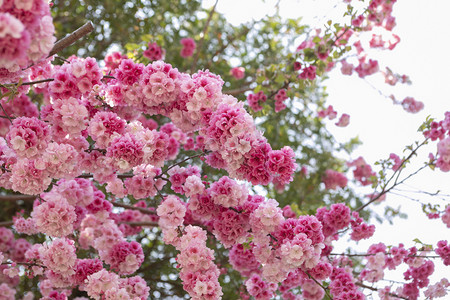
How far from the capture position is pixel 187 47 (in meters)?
5.02

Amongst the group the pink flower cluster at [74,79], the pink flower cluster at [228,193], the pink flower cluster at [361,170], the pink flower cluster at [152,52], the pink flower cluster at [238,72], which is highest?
the pink flower cluster at [238,72]

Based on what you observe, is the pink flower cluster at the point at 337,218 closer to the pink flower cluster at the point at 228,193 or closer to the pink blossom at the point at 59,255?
the pink flower cluster at the point at 228,193

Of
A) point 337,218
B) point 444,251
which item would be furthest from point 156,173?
point 444,251

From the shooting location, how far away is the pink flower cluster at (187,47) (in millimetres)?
4988

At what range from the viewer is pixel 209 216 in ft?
8.17

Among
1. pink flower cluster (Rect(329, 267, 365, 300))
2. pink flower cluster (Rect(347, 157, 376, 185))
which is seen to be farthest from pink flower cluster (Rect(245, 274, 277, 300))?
pink flower cluster (Rect(347, 157, 376, 185))

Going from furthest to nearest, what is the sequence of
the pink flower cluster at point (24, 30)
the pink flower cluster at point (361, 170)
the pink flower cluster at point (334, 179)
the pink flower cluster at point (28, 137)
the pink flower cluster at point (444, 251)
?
the pink flower cluster at point (361, 170)
the pink flower cluster at point (334, 179)
the pink flower cluster at point (444, 251)
the pink flower cluster at point (28, 137)
the pink flower cluster at point (24, 30)

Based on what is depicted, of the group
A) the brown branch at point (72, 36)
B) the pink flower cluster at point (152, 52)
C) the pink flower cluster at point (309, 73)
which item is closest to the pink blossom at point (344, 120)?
the pink flower cluster at point (309, 73)

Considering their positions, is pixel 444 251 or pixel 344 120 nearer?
pixel 444 251

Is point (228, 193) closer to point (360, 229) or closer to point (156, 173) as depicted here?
point (156, 173)

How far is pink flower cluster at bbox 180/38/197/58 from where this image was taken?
16.4 ft

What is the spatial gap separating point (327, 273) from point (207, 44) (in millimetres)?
3839

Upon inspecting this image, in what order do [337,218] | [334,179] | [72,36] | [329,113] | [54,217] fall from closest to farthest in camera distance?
[72,36], [54,217], [337,218], [329,113], [334,179]

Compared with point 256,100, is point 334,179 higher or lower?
higher
